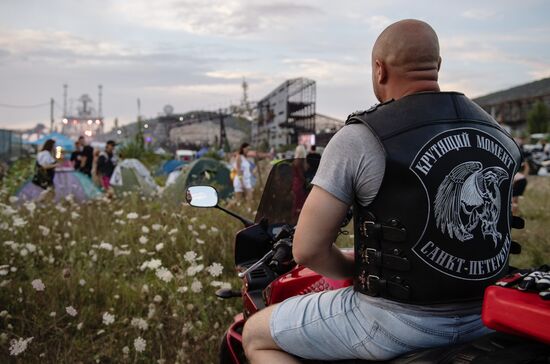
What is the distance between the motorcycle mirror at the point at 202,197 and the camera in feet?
8.46

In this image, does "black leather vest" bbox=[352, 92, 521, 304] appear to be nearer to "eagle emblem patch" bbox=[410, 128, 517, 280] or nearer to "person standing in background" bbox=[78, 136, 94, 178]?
"eagle emblem patch" bbox=[410, 128, 517, 280]

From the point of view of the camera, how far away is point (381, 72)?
1972 millimetres

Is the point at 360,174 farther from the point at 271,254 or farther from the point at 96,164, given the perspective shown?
the point at 96,164

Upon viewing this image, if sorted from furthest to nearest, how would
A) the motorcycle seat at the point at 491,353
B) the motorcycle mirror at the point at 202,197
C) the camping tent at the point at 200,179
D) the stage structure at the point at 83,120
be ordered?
the stage structure at the point at 83,120 < the camping tent at the point at 200,179 < the motorcycle mirror at the point at 202,197 < the motorcycle seat at the point at 491,353

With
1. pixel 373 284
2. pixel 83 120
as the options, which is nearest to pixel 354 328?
pixel 373 284

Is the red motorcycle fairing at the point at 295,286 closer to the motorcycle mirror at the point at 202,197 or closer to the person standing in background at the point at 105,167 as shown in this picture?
the motorcycle mirror at the point at 202,197

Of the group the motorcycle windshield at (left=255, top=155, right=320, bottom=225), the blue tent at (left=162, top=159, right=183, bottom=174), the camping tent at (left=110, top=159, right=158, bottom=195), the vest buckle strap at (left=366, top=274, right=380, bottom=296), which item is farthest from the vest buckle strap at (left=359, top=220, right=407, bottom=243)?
the blue tent at (left=162, top=159, right=183, bottom=174)

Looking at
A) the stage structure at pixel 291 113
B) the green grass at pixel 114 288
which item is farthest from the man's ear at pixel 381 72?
the stage structure at pixel 291 113

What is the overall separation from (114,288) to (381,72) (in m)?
3.74

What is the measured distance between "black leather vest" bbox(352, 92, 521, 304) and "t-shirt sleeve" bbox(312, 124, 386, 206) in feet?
0.09

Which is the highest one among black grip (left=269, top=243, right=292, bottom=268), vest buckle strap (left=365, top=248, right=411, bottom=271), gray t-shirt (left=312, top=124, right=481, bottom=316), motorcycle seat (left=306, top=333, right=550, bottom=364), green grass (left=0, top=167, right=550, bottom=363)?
gray t-shirt (left=312, top=124, right=481, bottom=316)

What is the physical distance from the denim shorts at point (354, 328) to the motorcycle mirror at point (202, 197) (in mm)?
733

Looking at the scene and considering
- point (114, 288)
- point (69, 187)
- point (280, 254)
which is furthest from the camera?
point (69, 187)

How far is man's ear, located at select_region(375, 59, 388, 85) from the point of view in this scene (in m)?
1.96
